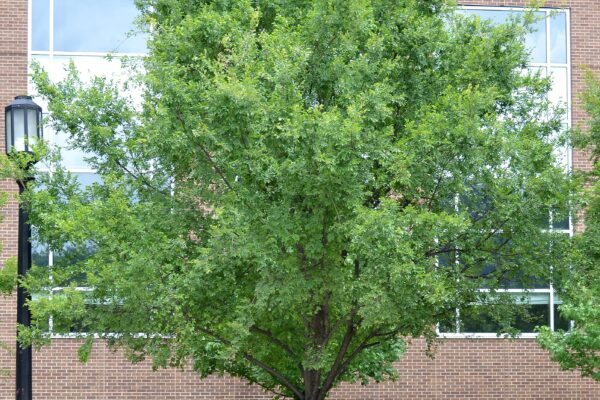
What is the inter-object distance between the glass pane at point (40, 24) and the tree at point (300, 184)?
7543 mm

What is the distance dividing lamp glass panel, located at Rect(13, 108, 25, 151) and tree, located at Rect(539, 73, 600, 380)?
6520 millimetres

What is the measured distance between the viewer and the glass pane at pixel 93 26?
2055 centimetres

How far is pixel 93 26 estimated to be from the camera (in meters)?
20.7

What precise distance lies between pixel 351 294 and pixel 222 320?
1674 mm

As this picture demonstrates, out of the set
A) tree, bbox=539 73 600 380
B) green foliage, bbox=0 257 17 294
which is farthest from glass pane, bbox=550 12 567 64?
green foliage, bbox=0 257 17 294

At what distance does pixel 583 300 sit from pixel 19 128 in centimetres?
687

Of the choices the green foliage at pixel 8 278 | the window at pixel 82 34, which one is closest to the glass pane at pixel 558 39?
the window at pixel 82 34

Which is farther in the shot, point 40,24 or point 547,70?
point 547,70

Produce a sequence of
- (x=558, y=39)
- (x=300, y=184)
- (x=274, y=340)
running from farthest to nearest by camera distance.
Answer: (x=558, y=39), (x=274, y=340), (x=300, y=184)

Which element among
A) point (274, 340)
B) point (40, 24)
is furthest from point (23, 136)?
point (40, 24)

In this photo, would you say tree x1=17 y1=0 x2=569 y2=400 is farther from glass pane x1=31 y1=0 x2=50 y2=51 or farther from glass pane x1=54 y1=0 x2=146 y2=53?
glass pane x1=31 y1=0 x2=50 y2=51

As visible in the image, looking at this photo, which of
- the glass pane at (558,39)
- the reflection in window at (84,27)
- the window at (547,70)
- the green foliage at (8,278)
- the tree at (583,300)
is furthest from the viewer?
the glass pane at (558,39)

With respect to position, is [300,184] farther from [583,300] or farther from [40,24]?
[40,24]

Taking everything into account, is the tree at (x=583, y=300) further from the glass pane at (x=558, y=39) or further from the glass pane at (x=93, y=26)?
the glass pane at (x=93, y=26)
